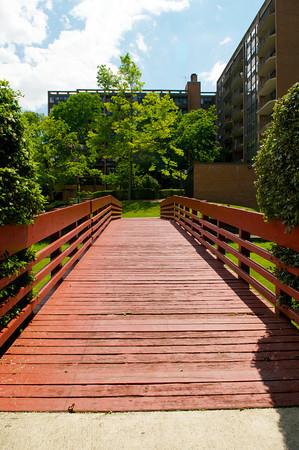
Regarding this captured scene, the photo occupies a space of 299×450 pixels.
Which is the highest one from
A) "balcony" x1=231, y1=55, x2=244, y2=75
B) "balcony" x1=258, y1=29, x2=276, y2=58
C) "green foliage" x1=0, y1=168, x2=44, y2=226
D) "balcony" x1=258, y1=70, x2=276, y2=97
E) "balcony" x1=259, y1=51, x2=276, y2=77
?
"balcony" x1=231, y1=55, x2=244, y2=75

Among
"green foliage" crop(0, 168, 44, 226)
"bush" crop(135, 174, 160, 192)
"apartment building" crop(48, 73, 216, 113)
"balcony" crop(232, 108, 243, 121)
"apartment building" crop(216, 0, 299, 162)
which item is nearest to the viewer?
"green foliage" crop(0, 168, 44, 226)

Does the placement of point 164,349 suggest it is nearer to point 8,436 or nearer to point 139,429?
point 139,429

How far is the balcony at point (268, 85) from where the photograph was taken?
3761 centimetres

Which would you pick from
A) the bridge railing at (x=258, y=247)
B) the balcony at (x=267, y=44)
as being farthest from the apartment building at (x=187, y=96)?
the bridge railing at (x=258, y=247)

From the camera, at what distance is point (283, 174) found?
3.94 m

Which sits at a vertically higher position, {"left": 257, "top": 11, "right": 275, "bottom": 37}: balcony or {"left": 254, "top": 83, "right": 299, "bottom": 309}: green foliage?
{"left": 257, "top": 11, "right": 275, "bottom": 37}: balcony

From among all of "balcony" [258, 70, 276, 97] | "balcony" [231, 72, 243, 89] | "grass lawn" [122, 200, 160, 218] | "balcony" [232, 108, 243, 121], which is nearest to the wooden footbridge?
"grass lawn" [122, 200, 160, 218]

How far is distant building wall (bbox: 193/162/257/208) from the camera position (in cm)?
3300

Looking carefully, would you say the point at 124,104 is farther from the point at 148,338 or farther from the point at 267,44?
the point at 148,338

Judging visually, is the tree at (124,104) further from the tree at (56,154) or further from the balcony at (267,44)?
the balcony at (267,44)

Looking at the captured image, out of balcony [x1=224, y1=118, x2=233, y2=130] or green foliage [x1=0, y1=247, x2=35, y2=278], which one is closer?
green foliage [x1=0, y1=247, x2=35, y2=278]

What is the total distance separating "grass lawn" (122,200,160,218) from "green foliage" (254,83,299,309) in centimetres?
2518

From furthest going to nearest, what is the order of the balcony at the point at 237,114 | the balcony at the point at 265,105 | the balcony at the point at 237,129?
the balcony at the point at 237,129 < the balcony at the point at 237,114 < the balcony at the point at 265,105

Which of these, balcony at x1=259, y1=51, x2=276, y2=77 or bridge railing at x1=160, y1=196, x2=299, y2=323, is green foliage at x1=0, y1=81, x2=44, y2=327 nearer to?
bridge railing at x1=160, y1=196, x2=299, y2=323
